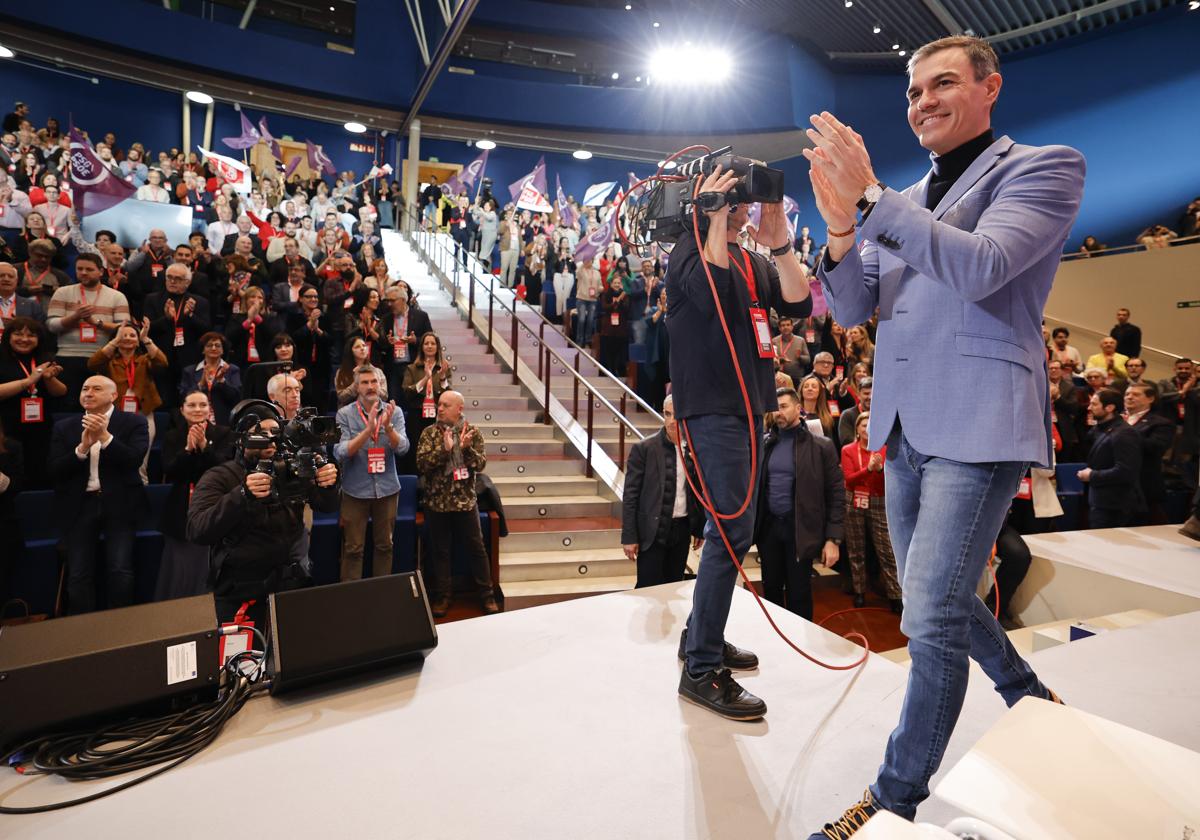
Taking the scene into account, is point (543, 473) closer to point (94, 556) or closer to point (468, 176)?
point (94, 556)

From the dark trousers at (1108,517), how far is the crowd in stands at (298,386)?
2 cm

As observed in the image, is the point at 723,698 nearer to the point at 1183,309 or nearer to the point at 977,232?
the point at 977,232

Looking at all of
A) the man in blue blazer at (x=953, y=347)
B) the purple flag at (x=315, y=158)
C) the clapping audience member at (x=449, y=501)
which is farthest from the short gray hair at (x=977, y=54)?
the purple flag at (x=315, y=158)

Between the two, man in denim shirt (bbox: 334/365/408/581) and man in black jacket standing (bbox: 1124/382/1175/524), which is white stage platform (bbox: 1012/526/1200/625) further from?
man in denim shirt (bbox: 334/365/408/581)

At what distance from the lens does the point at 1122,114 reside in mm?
11492

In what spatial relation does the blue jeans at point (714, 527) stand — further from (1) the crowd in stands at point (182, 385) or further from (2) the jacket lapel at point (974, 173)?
(1) the crowd in stands at point (182, 385)

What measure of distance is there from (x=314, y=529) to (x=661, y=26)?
591 inches

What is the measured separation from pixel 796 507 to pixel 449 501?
219 cm

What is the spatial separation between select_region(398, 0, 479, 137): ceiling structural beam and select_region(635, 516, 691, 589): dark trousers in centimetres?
821

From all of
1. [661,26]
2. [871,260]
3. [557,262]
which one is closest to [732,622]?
[871,260]

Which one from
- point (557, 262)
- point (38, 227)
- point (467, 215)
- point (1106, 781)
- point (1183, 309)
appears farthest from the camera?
point (467, 215)

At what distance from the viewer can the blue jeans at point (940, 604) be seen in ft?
4.13

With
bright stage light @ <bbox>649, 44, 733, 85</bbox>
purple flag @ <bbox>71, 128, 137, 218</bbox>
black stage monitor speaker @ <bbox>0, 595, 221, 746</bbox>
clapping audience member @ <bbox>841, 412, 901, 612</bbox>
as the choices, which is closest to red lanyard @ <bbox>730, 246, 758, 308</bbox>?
black stage monitor speaker @ <bbox>0, 595, 221, 746</bbox>

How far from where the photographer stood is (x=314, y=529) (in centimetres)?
434
